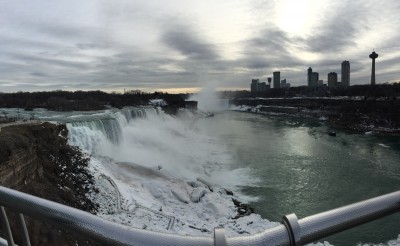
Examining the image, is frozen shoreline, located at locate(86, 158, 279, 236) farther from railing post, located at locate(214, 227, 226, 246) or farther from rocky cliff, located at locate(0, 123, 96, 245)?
railing post, located at locate(214, 227, 226, 246)

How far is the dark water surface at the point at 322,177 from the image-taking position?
15.8 meters

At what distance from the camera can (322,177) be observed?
24.2m

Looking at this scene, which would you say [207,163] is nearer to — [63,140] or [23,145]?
[63,140]

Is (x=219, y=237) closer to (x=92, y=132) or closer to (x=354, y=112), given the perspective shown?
(x=92, y=132)

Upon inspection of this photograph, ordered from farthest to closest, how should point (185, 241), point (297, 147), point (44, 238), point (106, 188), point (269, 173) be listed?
1. point (297, 147)
2. point (269, 173)
3. point (106, 188)
4. point (44, 238)
5. point (185, 241)

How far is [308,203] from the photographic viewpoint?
60.3 ft

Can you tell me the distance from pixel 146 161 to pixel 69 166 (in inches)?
432

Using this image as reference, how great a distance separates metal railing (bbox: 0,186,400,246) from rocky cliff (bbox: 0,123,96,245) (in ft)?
33.1

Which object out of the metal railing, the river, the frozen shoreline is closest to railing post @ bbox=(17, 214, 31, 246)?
the metal railing

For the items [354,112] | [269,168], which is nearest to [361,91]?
[354,112]

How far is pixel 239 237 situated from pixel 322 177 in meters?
24.6

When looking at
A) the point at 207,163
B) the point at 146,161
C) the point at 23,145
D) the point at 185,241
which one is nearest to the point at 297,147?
the point at 207,163

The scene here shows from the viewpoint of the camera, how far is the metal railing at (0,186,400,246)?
4.12 ft

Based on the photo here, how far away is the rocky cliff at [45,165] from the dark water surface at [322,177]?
8689 mm
